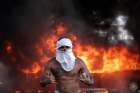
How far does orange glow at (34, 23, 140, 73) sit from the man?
18.3m

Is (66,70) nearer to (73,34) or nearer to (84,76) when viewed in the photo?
(84,76)

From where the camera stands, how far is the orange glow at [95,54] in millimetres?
25859

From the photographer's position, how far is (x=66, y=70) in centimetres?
736

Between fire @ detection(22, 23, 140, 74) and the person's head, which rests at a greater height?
fire @ detection(22, 23, 140, 74)

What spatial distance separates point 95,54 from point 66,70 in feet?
61.3

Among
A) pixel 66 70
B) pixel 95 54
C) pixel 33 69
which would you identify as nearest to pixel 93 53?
pixel 95 54

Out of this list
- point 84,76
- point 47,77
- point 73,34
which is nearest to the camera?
point 47,77

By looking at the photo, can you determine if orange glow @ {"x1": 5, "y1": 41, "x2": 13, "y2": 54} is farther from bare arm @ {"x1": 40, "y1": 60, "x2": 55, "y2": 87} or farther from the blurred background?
bare arm @ {"x1": 40, "y1": 60, "x2": 55, "y2": 87}

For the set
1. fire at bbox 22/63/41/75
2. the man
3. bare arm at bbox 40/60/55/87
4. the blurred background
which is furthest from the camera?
the blurred background

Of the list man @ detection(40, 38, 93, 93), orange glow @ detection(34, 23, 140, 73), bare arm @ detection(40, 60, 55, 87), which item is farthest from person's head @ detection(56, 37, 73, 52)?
orange glow @ detection(34, 23, 140, 73)

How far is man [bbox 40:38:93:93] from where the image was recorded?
24.0 feet

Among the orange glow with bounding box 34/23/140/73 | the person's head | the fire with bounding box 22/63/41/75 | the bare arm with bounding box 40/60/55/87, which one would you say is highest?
the orange glow with bounding box 34/23/140/73

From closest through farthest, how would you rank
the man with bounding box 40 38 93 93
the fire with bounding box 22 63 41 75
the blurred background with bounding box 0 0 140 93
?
the man with bounding box 40 38 93 93 → the fire with bounding box 22 63 41 75 → the blurred background with bounding box 0 0 140 93

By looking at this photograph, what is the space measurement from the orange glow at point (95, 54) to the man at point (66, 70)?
59.9 feet
